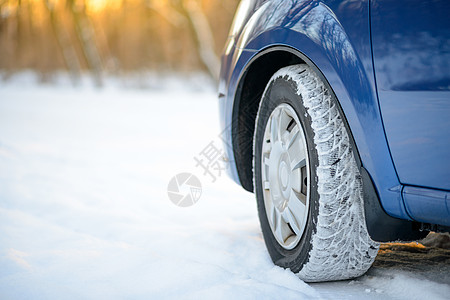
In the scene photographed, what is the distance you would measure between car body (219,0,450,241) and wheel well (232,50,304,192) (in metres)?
0.43

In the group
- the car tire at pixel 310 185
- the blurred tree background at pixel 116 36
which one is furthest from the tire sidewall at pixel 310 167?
the blurred tree background at pixel 116 36

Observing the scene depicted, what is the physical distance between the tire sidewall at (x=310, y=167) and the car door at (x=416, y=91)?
359 millimetres

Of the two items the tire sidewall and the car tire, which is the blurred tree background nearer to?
the tire sidewall

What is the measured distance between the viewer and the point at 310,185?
5.92 ft

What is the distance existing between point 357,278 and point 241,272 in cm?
47

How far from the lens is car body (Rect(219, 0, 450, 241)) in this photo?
1346mm

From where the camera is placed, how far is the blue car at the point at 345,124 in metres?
1.38

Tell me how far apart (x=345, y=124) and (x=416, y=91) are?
0.32 m

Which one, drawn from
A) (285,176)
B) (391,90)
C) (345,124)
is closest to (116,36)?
(285,176)

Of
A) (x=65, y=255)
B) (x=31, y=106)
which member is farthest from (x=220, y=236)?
(x=31, y=106)

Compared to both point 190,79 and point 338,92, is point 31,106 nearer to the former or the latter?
point 338,92

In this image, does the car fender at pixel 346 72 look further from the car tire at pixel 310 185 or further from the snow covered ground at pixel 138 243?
the snow covered ground at pixel 138 243

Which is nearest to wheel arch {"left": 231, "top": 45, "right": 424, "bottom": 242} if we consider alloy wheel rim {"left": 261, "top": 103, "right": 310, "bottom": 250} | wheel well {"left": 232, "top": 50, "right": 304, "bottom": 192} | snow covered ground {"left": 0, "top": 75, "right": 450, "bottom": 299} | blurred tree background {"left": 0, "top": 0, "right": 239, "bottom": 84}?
wheel well {"left": 232, "top": 50, "right": 304, "bottom": 192}

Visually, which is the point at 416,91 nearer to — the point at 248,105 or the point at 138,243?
the point at 248,105
